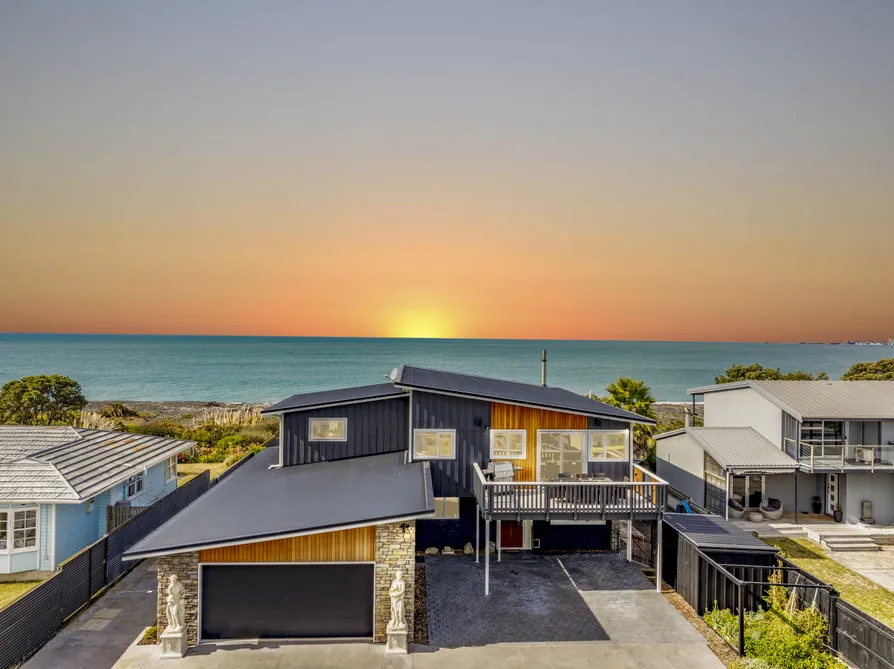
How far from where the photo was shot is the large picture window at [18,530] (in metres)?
14.4

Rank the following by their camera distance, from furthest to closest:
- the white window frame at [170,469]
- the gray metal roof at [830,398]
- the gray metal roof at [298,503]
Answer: the white window frame at [170,469]
the gray metal roof at [830,398]
the gray metal roof at [298,503]

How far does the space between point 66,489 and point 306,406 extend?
681 cm

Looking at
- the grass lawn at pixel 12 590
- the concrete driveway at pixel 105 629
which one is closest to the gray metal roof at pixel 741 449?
the concrete driveway at pixel 105 629

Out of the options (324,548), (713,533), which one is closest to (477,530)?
(324,548)

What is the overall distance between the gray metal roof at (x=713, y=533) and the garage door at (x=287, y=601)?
8.59m

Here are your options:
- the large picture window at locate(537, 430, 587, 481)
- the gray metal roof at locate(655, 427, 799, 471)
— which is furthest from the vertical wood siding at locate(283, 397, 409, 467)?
the gray metal roof at locate(655, 427, 799, 471)

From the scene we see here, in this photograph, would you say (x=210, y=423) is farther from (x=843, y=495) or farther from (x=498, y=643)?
(x=843, y=495)

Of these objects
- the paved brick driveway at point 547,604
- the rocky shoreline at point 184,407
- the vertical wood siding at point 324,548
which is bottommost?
the rocky shoreline at point 184,407

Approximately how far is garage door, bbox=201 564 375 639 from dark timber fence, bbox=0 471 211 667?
10.4 feet

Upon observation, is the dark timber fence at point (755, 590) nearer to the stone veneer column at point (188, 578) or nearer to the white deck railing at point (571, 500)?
the white deck railing at point (571, 500)

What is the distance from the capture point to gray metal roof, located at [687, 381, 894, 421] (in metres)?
20.9

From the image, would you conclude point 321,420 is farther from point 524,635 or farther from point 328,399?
point 524,635

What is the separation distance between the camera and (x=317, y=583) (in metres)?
12.2

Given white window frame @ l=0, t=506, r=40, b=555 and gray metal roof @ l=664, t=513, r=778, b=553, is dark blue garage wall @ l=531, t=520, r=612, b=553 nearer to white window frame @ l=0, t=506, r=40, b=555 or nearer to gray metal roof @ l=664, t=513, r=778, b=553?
gray metal roof @ l=664, t=513, r=778, b=553
